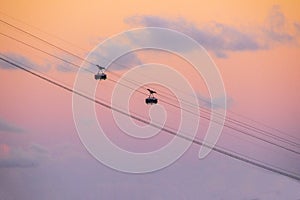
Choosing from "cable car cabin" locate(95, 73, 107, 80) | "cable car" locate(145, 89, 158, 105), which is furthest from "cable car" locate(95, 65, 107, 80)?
"cable car" locate(145, 89, 158, 105)

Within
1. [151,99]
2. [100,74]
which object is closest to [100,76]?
[100,74]

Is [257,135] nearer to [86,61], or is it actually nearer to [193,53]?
[193,53]

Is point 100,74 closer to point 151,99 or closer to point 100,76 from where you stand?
point 100,76

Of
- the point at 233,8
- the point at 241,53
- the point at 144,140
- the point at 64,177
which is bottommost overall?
the point at 64,177

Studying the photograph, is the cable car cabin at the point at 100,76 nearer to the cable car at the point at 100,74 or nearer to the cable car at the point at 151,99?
the cable car at the point at 100,74

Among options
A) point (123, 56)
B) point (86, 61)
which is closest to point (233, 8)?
point (123, 56)

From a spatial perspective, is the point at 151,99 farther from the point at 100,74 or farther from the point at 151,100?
the point at 100,74

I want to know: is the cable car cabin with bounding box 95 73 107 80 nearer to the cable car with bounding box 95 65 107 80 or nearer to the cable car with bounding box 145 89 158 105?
the cable car with bounding box 95 65 107 80

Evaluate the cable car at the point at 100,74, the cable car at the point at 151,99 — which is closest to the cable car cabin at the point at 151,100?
the cable car at the point at 151,99

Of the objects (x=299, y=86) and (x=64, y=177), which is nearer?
(x=64, y=177)

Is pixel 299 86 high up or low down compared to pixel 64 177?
up
